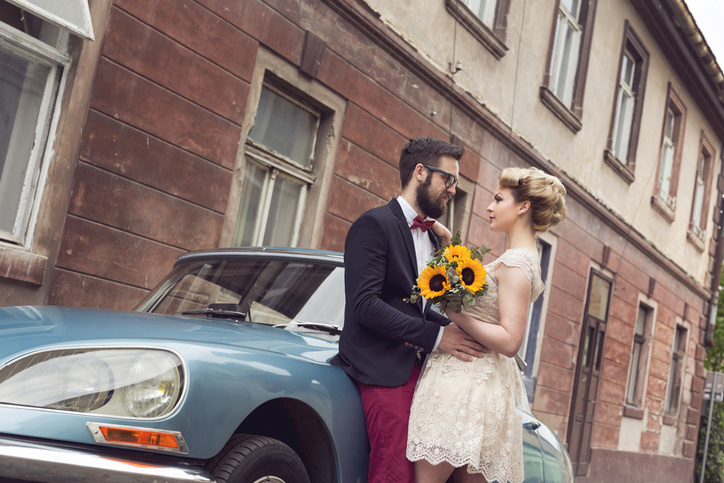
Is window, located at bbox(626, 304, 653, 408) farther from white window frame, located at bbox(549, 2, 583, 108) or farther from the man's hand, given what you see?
the man's hand

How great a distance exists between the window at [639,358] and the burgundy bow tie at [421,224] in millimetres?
14749

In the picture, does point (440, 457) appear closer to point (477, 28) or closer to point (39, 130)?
point (39, 130)

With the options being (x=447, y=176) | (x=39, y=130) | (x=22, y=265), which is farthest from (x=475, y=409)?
(x=39, y=130)

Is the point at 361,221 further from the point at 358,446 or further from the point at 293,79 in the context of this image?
the point at 293,79

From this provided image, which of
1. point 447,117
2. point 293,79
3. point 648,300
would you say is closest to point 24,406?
point 293,79

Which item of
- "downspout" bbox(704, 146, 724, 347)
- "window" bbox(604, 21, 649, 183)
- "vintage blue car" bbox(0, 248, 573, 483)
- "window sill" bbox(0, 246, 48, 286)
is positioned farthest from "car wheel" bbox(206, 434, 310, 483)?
"downspout" bbox(704, 146, 724, 347)

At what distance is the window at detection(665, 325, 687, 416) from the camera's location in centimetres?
1945

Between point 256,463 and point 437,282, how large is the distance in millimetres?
852

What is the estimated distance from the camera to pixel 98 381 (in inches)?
97.7

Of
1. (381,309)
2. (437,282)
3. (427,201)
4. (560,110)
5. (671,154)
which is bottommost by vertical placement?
(381,309)

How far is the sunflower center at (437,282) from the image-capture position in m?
2.94

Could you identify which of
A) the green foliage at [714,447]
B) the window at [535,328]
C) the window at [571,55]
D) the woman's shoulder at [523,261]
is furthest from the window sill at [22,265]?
the green foliage at [714,447]

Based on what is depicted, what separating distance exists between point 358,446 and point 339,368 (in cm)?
28

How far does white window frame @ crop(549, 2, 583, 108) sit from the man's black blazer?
34.2 ft
